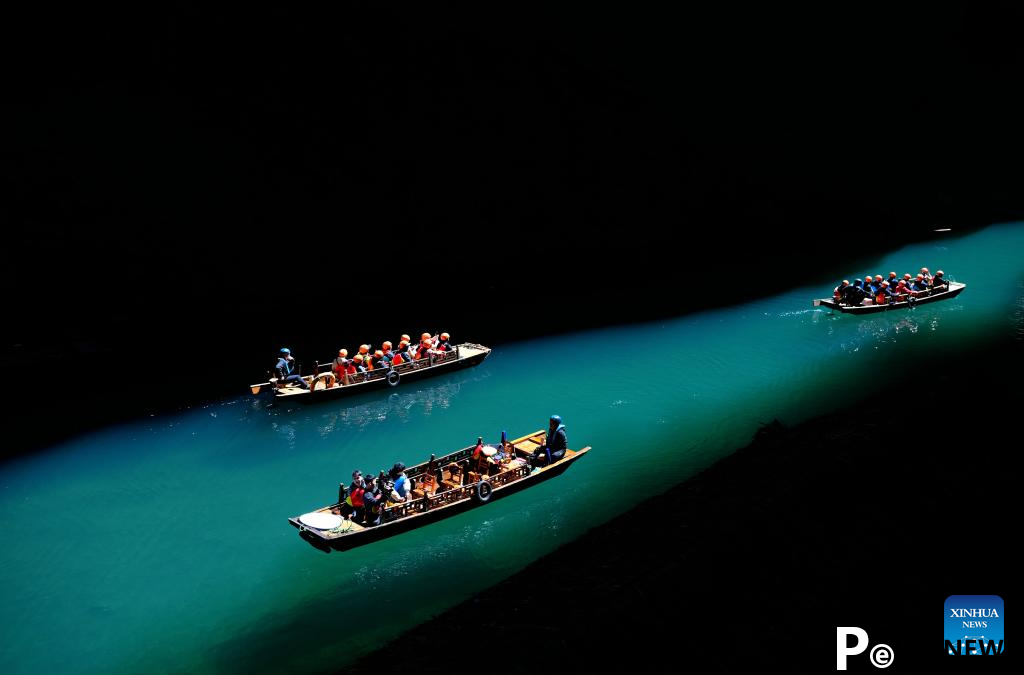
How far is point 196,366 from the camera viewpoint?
96.0ft

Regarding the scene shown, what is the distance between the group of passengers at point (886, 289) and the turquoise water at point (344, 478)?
3.04 ft

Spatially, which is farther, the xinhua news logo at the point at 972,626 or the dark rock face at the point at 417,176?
the dark rock face at the point at 417,176

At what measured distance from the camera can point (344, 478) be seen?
67.9 feet

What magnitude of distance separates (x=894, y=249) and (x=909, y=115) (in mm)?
21646

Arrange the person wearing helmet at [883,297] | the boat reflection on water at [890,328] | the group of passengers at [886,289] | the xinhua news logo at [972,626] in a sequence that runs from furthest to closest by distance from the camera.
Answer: the person wearing helmet at [883,297]
the group of passengers at [886,289]
the boat reflection on water at [890,328]
the xinhua news logo at [972,626]

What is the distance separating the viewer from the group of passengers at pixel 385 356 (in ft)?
85.9

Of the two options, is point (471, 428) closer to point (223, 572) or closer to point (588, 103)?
point (223, 572)

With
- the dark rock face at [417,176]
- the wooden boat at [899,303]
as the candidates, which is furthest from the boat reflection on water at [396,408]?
the wooden boat at [899,303]

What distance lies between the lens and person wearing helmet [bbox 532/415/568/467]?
762 inches

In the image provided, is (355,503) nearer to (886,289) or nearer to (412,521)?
(412,521)

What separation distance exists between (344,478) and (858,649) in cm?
1443

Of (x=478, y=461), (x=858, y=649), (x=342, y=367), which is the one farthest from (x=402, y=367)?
(x=858, y=649)

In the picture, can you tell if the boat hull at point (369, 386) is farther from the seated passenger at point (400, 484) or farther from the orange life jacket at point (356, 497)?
the orange life jacket at point (356, 497)

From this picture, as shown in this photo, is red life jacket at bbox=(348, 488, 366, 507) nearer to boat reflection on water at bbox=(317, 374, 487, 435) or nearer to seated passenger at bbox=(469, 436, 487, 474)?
seated passenger at bbox=(469, 436, 487, 474)
